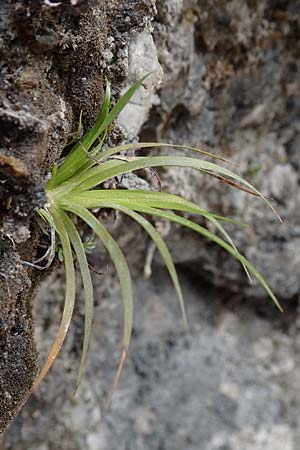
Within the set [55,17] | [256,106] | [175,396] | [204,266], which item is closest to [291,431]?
[175,396]

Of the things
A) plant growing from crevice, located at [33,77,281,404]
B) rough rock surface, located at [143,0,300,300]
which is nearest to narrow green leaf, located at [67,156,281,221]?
plant growing from crevice, located at [33,77,281,404]

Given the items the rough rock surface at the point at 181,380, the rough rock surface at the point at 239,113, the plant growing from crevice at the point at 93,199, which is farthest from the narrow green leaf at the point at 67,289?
the rough rock surface at the point at 181,380

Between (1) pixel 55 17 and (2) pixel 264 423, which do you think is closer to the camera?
(1) pixel 55 17

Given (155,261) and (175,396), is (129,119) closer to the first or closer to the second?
(155,261)

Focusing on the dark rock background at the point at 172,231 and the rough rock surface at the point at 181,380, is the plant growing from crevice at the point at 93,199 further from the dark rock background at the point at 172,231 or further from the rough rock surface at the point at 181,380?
the rough rock surface at the point at 181,380

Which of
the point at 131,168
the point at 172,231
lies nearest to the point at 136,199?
the point at 131,168
